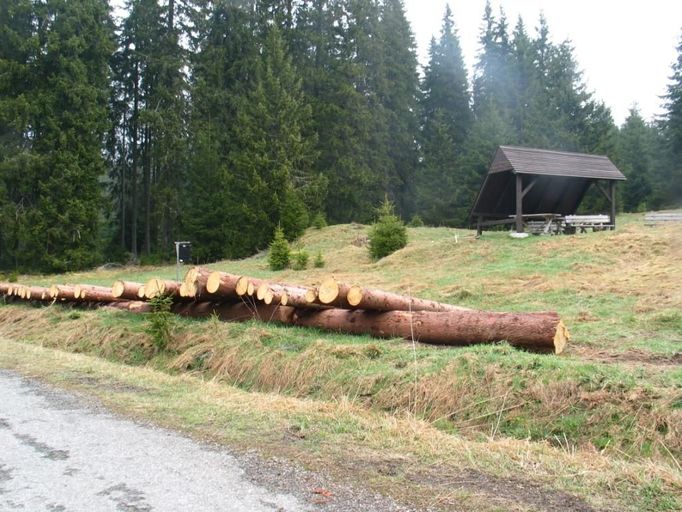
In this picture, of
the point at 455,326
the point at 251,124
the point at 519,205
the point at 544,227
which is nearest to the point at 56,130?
the point at 251,124

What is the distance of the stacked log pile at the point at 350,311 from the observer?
7660mm

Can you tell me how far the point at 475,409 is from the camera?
6.38 m

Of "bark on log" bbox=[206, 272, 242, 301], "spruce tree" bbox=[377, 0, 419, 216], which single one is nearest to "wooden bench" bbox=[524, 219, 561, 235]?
"bark on log" bbox=[206, 272, 242, 301]

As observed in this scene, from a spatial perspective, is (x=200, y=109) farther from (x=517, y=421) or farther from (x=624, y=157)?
(x=517, y=421)

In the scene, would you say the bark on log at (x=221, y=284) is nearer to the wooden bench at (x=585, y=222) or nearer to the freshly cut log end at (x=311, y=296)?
the freshly cut log end at (x=311, y=296)

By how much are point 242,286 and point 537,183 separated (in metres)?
17.6

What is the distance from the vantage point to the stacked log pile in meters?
7.66

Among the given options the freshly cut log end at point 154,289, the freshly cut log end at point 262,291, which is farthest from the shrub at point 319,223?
the freshly cut log end at point 262,291

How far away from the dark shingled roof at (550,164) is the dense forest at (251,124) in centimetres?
1347

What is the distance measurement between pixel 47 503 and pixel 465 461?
293cm

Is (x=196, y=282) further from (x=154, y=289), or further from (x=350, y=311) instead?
(x=350, y=311)

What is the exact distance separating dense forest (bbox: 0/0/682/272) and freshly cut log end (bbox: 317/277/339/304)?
23.3m

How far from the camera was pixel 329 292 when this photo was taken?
347 inches

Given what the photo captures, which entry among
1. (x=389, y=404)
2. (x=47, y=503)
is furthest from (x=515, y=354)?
(x=47, y=503)
